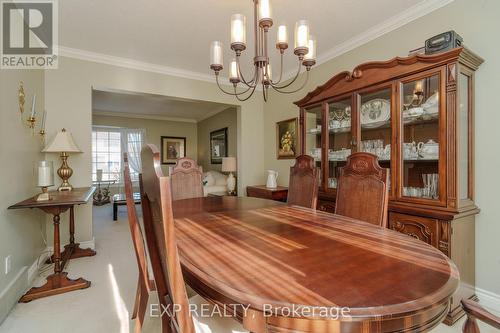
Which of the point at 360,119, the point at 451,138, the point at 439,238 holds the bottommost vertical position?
the point at 439,238

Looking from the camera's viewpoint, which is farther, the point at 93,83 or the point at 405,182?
the point at 93,83

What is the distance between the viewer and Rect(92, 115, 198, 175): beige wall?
6766 mm

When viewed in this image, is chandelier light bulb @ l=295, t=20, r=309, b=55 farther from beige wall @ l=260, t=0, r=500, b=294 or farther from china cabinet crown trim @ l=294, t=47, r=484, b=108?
beige wall @ l=260, t=0, r=500, b=294

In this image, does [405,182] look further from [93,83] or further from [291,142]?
[93,83]

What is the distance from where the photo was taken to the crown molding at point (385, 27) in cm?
220

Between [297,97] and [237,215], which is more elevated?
[297,97]

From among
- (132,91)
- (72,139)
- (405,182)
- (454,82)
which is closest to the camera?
(454,82)

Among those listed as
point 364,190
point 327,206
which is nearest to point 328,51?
point 327,206

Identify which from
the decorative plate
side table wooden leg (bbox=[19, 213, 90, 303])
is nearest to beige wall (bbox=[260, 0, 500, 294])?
the decorative plate

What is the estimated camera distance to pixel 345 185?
1.89m

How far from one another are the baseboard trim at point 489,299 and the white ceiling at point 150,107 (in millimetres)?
4351

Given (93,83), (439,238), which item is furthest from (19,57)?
(439,238)

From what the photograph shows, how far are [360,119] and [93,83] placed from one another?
3234mm

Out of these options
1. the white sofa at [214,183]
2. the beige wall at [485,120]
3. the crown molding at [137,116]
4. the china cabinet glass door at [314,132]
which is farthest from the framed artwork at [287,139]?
the crown molding at [137,116]
